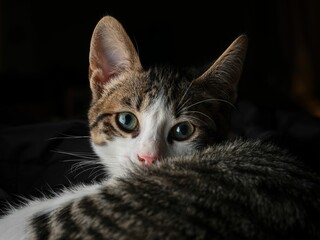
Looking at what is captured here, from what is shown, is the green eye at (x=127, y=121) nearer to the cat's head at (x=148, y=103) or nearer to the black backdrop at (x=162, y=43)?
the cat's head at (x=148, y=103)

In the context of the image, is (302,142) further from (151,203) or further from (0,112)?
(0,112)

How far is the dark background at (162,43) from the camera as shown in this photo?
12.0 ft

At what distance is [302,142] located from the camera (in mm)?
1732

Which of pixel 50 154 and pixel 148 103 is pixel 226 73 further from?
pixel 50 154

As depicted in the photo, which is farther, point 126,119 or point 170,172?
point 126,119

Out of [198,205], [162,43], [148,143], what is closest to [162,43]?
[162,43]

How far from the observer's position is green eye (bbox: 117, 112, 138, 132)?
1.39 m

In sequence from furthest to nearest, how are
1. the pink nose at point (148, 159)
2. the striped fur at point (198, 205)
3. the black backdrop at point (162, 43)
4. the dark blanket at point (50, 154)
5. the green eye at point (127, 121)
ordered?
the black backdrop at point (162, 43), the dark blanket at point (50, 154), the green eye at point (127, 121), the pink nose at point (148, 159), the striped fur at point (198, 205)

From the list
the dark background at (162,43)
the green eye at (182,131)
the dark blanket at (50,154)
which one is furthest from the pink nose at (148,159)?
the dark background at (162,43)

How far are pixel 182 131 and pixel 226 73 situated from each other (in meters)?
0.27

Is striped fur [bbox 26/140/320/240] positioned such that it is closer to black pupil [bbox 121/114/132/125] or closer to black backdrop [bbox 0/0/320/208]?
black pupil [bbox 121/114/132/125]

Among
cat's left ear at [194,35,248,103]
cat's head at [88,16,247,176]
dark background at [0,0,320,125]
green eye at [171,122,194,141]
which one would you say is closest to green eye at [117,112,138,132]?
cat's head at [88,16,247,176]

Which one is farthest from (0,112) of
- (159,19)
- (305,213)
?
(159,19)

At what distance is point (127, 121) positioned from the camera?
4.60 ft
